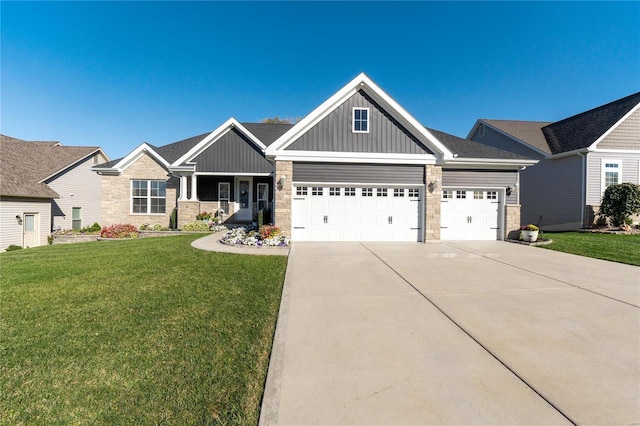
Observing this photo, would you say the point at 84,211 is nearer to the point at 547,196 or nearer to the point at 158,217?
the point at 158,217

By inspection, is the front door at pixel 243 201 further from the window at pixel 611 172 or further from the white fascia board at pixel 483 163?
the window at pixel 611 172

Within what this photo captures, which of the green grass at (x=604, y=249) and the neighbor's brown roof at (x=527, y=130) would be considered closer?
Result: the green grass at (x=604, y=249)

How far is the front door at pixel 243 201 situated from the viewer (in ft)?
55.3

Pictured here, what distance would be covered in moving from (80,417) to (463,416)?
307cm

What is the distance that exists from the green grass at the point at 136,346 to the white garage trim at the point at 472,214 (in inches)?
354

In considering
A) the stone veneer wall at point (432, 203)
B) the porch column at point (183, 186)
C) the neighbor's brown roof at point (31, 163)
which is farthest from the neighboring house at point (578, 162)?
the neighbor's brown roof at point (31, 163)

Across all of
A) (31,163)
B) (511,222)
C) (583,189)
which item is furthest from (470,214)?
(31,163)

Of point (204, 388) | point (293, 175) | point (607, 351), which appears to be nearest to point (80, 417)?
point (204, 388)

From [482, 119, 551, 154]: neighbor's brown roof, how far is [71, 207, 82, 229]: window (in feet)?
104

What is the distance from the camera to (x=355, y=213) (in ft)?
37.3

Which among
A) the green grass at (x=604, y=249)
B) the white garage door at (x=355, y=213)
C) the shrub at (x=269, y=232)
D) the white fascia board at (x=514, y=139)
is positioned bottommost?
the green grass at (x=604, y=249)

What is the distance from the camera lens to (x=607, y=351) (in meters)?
3.18

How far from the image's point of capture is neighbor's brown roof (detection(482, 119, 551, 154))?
1786 centimetres

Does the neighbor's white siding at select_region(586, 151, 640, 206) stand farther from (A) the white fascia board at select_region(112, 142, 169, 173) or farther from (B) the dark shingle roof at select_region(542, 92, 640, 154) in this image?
(A) the white fascia board at select_region(112, 142, 169, 173)
